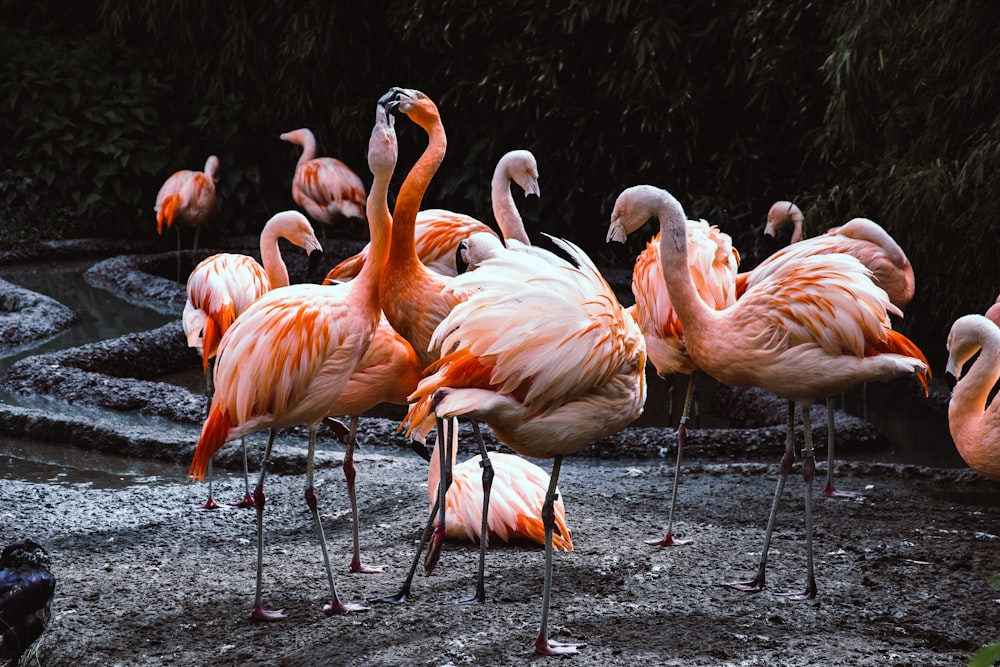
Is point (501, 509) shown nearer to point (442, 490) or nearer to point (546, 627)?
point (442, 490)

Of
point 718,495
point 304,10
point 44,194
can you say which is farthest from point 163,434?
point 44,194

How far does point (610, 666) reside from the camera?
2748 mm

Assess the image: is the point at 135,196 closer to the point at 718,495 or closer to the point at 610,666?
the point at 718,495

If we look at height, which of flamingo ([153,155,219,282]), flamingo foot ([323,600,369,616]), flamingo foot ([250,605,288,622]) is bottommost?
flamingo foot ([250,605,288,622])

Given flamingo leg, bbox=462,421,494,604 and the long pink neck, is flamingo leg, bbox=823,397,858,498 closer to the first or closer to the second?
flamingo leg, bbox=462,421,494,604

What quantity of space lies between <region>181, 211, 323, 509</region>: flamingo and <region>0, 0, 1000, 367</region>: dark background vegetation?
10.3 feet

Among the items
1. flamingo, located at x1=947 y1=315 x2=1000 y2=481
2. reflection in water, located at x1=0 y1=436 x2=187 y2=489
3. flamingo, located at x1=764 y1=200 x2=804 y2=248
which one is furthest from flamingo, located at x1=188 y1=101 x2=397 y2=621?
flamingo, located at x1=764 y1=200 x2=804 y2=248

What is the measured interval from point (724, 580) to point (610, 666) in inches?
30.1

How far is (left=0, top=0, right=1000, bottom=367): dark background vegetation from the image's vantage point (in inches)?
225

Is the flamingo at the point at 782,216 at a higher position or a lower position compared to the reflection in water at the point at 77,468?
higher

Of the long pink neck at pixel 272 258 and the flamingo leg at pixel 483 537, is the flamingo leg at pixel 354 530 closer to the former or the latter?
the flamingo leg at pixel 483 537

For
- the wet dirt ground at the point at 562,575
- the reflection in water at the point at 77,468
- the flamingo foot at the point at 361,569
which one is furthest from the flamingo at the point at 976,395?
the reflection in water at the point at 77,468

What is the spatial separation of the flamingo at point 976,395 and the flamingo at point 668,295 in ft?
2.63

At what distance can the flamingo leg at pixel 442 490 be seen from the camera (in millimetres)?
3273
